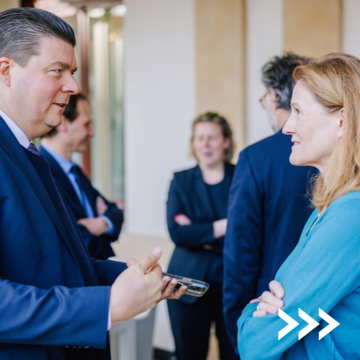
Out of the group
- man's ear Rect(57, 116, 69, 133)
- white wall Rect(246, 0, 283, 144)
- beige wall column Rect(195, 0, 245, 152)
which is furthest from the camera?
beige wall column Rect(195, 0, 245, 152)

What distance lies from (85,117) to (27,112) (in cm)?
152

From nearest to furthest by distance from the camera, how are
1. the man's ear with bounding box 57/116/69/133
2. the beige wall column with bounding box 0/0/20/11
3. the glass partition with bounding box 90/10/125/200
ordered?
1. the man's ear with bounding box 57/116/69/133
2. the glass partition with bounding box 90/10/125/200
3. the beige wall column with bounding box 0/0/20/11

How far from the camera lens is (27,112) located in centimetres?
120

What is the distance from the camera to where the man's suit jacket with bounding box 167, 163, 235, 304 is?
2635 mm

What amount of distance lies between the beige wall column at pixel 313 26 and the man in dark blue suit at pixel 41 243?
2325 mm

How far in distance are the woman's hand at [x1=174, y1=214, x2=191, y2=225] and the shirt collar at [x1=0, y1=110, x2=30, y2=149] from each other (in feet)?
5.55

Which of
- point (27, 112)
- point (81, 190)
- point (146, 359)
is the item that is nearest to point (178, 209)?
point (81, 190)

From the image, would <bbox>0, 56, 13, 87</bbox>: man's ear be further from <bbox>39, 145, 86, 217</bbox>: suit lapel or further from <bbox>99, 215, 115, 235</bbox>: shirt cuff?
<bbox>99, 215, 115, 235</bbox>: shirt cuff

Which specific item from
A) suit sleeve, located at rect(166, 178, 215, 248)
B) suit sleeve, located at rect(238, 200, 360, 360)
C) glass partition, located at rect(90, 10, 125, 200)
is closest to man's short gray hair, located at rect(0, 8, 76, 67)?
suit sleeve, located at rect(238, 200, 360, 360)

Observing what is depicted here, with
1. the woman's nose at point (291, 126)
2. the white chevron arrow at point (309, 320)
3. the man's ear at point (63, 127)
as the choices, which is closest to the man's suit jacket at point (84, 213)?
the man's ear at point (63, 127)

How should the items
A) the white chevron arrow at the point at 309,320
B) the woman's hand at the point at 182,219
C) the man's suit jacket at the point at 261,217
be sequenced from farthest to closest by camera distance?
the woman's hand at the point at 182,219 < the man's suit jacket at the point at 261,217 < the white chevron arrow at the point at 309,320

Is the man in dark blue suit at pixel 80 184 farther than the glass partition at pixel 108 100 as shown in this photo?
No

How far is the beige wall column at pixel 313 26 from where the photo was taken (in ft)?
9.88

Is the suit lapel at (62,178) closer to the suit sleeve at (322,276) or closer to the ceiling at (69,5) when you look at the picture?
the suit sleeve at (322,276)
